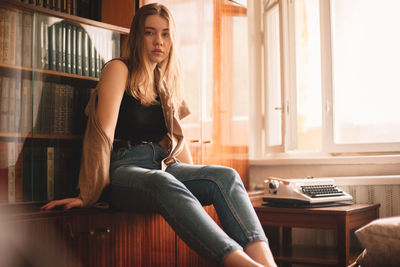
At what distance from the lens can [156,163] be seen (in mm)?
1784

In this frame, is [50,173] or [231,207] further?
[50,173]

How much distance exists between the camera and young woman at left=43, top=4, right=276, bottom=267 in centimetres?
131

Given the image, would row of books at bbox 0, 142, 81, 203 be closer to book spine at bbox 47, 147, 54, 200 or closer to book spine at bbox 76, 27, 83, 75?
book spine at bbox 47, 147, 54, 200

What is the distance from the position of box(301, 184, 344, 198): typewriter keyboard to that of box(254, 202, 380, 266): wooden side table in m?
0.11

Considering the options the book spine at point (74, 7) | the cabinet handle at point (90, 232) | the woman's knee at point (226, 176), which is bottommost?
the cabinet handle at point (90, 232)

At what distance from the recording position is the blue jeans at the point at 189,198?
1.26 meters

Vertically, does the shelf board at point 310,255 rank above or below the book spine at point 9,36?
below

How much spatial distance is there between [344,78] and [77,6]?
5.57ft

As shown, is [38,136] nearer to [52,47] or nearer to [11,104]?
[11,104]

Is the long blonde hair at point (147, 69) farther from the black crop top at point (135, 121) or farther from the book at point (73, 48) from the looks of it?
the book at point (73, 48)

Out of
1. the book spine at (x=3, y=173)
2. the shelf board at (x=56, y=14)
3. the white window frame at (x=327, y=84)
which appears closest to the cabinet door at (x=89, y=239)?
the book spine at (x=3, y=173)

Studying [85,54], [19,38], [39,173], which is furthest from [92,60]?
[39,173]

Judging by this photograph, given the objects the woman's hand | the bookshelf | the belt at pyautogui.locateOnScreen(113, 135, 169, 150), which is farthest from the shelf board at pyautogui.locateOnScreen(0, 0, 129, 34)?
the woman's hand

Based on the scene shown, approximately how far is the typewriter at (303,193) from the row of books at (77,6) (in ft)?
4.14
